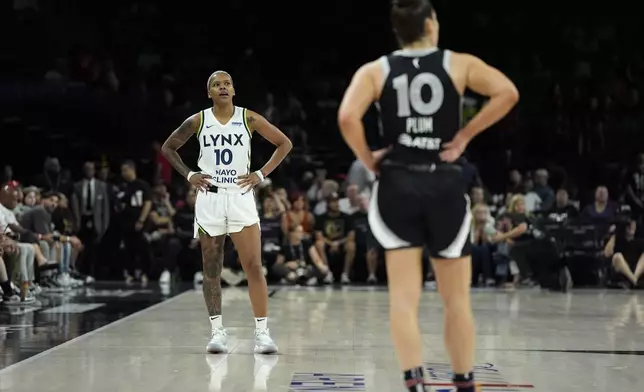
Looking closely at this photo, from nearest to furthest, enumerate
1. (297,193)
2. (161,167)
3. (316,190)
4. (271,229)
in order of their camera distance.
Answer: (271,229), (297,193), (316,190), (161,167)

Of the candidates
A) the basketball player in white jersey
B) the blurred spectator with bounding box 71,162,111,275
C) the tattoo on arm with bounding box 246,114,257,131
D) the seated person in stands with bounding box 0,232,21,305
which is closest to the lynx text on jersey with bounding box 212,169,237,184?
the basketball player in white jersey

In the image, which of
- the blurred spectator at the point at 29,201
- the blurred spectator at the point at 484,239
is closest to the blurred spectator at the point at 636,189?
the blurred spectator at the point at 484,239

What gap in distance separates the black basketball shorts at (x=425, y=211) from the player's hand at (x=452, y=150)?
0.03 meters

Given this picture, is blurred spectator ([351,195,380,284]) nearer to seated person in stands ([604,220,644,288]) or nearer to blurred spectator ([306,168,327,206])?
blurred spectator ([306,168,327,206])

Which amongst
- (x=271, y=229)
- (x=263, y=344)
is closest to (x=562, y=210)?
(x=271, y=229)

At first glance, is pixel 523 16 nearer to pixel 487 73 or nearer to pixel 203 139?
pixel 203 139

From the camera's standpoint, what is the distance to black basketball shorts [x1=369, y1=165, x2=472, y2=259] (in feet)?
11.6

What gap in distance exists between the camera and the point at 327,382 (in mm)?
4809

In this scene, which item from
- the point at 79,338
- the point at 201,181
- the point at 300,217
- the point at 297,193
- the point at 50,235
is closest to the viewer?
the point at 201,181

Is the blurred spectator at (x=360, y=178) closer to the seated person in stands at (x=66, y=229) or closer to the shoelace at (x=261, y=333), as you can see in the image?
the seated person in stands at (x=66, y=229)

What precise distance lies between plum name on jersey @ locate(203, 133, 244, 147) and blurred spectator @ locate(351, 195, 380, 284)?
25.6ft

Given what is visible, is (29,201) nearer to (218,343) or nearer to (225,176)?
(225,176)

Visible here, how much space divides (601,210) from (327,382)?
30.2 ft

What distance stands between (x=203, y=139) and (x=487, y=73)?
283 centimetres
